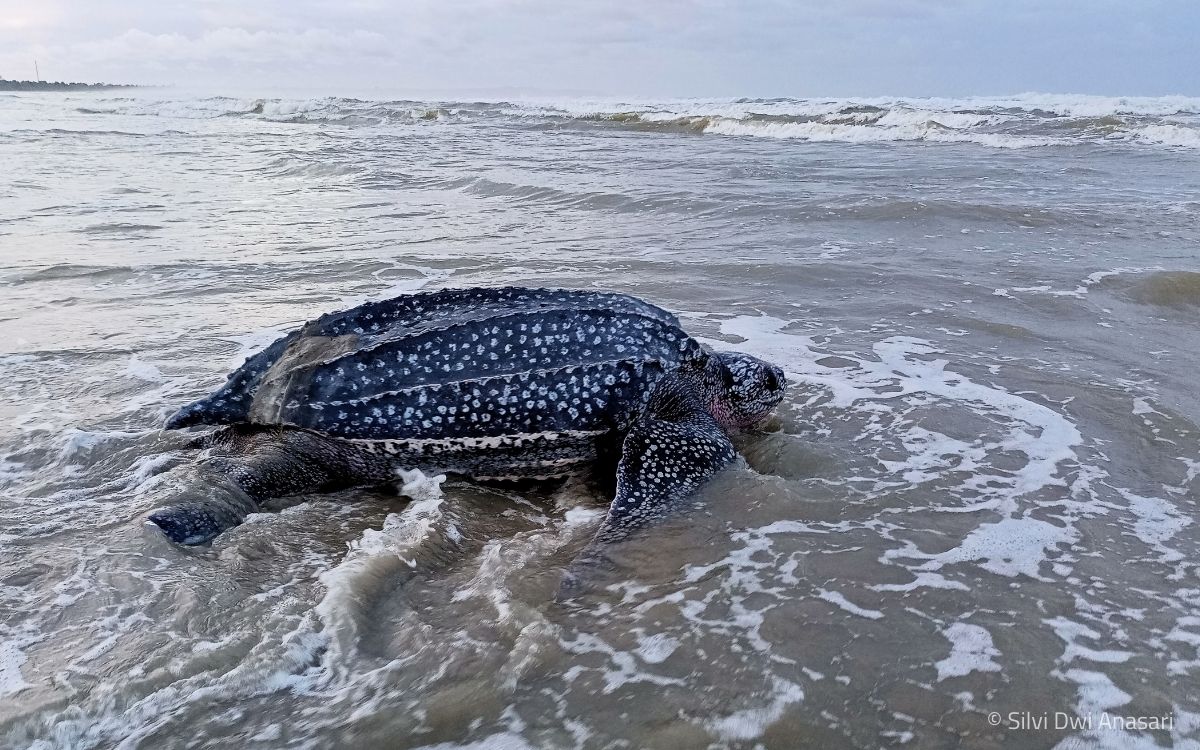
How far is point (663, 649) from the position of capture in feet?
6.72

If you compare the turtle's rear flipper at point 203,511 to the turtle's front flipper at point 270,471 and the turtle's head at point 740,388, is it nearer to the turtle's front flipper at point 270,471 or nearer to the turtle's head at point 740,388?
the turtle's front flipper at point 270,471

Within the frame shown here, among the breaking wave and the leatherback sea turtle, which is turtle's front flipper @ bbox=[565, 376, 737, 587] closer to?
the leatherback sea turtle

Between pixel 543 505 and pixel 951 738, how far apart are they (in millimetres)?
1679

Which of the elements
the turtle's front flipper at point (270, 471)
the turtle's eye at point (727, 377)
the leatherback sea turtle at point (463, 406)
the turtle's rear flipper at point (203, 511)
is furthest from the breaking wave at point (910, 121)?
the turtle's rear flipper at point (203, 511)

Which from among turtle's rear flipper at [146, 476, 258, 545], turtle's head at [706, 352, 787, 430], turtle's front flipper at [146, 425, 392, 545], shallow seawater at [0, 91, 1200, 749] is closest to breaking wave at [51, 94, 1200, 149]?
shallow seawater at [0, 91, 1200, 749]

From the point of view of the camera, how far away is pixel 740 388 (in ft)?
11.3

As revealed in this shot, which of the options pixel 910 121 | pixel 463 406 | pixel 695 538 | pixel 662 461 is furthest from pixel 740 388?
pixel 910 121

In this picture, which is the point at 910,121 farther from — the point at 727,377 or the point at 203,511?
the point at 203,511

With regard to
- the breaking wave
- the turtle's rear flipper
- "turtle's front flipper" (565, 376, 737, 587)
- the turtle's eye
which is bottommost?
the turtle's rear flipper

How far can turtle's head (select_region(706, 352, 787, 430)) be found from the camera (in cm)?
342

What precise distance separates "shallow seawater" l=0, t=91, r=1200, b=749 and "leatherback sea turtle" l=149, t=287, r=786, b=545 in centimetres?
13

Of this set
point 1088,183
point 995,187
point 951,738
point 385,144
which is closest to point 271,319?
point 951,738

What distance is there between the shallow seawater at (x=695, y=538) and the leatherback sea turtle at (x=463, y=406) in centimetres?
13

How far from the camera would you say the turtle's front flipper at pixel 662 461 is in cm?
271
